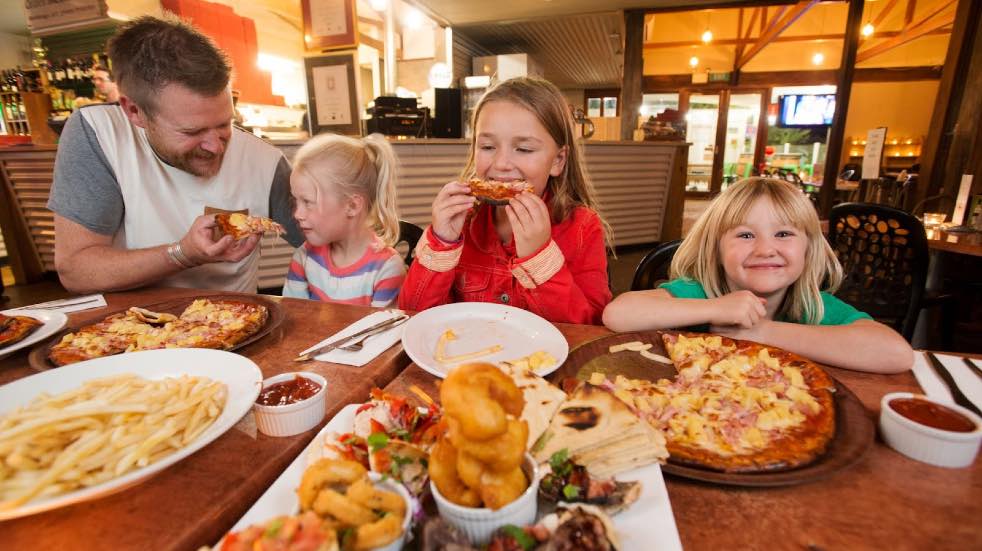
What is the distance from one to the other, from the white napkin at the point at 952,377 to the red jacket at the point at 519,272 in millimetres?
1090

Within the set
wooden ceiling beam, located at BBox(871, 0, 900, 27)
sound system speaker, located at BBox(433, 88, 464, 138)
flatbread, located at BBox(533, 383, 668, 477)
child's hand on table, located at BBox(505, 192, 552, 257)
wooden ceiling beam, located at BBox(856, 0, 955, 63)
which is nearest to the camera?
flatbread, located at BBox(533, 383, 668, 477)

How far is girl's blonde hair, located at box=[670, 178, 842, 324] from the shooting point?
1834 mm

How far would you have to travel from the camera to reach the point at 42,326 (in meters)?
1.55

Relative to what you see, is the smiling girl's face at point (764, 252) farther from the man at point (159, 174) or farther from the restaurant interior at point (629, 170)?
the man at point (159, 174)

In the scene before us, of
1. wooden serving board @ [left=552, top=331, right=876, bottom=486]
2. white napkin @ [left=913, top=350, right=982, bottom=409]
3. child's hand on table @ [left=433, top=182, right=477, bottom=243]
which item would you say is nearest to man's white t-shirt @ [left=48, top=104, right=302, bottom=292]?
child's hand on table @ [left=433, top=182, right=477, bottom=243]

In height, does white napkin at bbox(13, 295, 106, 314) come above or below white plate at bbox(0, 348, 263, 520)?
below

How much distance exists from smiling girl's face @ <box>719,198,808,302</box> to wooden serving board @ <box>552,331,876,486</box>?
1.99ft

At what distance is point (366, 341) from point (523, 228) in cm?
77

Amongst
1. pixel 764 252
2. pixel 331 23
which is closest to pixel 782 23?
pixel 331 23

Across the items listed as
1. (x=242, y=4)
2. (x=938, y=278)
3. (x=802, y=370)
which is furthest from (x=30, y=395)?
(x=242, y=4)

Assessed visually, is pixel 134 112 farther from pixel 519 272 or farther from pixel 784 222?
pixel 784 222

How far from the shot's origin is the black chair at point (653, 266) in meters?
2.45

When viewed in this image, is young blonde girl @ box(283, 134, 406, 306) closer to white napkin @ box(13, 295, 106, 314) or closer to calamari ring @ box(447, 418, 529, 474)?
white napkin @ box(13, 295, 106, 314)

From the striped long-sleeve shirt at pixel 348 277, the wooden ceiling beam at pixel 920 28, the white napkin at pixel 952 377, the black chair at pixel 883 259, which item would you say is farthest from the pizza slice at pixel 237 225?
the wooden ceiling beam at pixel 920 28
